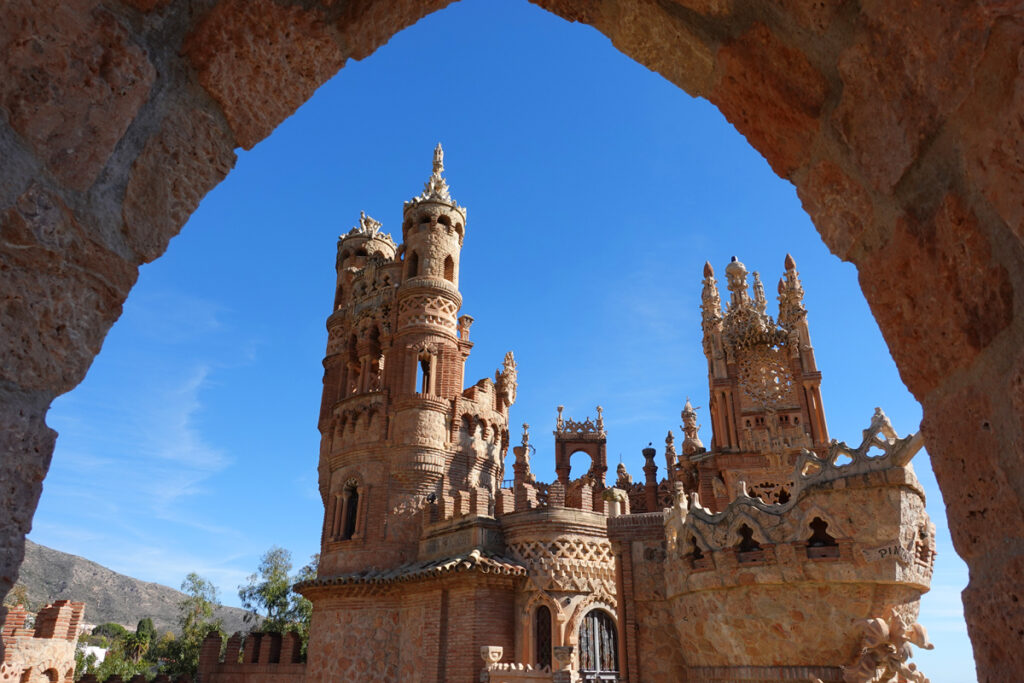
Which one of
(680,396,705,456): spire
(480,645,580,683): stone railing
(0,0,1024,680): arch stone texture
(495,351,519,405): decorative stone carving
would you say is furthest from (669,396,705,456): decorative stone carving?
(0,0,1024,680): arch stone texture

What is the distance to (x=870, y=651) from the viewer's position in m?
9.30

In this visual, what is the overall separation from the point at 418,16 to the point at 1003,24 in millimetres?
1751

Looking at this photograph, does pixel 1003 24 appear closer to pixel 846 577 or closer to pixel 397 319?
pixel 846 577

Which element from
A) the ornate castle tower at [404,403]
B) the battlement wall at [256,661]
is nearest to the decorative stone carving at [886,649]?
the ornate castle tower at [404,403]

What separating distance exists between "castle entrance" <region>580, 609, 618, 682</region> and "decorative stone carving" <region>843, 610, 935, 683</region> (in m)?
8.87

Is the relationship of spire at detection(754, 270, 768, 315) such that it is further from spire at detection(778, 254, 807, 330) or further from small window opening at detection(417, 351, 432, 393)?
small window opening at detection(417, 351, 432, 393)

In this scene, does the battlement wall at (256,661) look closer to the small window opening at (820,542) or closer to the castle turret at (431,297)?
the castle turret at (431,297)

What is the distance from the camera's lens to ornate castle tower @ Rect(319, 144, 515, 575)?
21953 mm

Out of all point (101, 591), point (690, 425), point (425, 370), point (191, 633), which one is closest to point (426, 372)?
point (425, 370)

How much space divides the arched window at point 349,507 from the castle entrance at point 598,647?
8677mm

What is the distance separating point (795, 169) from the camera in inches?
85.1

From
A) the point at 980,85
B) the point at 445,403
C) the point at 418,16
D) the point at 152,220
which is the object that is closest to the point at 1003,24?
the point at 980,85

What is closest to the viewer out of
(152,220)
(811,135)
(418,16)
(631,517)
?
(152,220)

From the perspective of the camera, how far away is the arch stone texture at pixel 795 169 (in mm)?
1430
